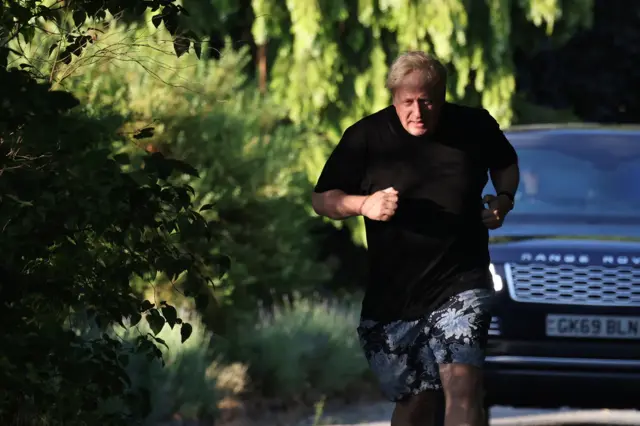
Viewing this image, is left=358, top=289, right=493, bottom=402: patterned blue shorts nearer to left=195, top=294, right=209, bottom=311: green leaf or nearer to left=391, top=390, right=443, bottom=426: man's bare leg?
left=391, top=390, right=443, bottom=426: man's bare leg

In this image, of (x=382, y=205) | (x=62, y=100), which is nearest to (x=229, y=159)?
(x=382, y=205)

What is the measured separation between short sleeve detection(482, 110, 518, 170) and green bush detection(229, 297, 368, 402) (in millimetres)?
5957

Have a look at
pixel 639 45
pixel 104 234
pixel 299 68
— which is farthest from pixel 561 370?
pixel 639 45

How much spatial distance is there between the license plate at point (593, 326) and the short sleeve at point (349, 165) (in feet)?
8.33

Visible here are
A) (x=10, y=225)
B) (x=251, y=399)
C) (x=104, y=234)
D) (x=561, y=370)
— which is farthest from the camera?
(x=251, y=399)

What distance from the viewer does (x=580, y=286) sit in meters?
8.81

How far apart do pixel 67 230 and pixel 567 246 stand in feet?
12.8

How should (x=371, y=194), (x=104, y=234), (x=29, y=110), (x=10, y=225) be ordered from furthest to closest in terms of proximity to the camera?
(x=371, y=194) → (x=104, y=234) → (x=10, y=225) → (x=29, y=110)

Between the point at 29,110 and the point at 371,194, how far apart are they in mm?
1830

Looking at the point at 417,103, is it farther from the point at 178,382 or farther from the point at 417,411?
the point at 178,382

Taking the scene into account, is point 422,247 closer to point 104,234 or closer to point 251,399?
point 104,234

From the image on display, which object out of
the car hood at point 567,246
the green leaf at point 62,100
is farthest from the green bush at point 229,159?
the green leaf at point 62,100

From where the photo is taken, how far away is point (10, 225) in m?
5.44

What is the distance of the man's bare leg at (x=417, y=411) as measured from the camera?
21.8 feet
